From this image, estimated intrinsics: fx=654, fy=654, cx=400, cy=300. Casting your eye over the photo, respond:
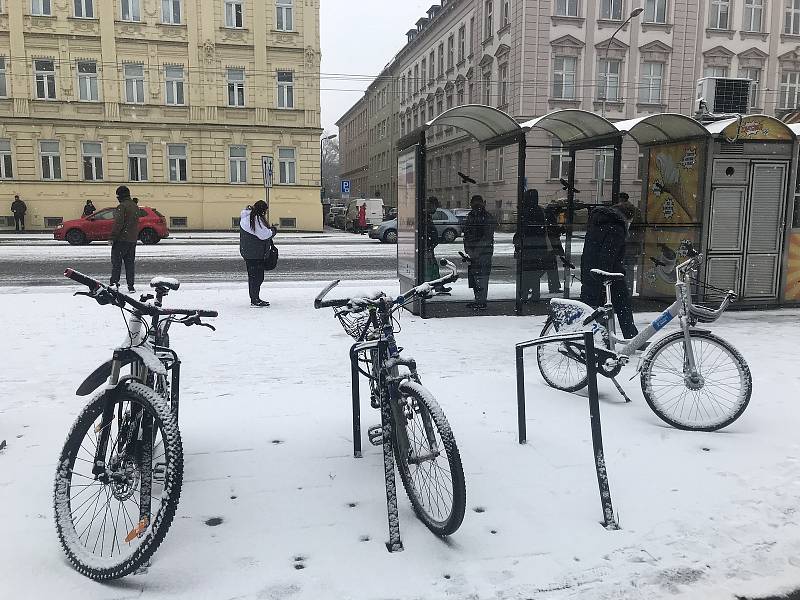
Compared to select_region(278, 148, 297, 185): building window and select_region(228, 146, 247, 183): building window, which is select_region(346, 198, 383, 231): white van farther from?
select_region(228, 146, 247, 183): building window

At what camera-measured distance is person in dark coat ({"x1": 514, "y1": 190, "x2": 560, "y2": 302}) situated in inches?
348

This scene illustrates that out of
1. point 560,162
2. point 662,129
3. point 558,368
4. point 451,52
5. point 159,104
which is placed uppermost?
point 451,52

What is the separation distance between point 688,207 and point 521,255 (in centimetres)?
235

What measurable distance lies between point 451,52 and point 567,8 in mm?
12824

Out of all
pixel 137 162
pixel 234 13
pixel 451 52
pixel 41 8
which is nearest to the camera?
pixel 41 8

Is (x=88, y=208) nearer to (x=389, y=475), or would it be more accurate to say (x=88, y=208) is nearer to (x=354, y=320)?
(x=354, y=320)

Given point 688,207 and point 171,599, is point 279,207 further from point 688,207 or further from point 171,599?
point 171,599

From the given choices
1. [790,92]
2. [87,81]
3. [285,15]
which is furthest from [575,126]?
[790,92]

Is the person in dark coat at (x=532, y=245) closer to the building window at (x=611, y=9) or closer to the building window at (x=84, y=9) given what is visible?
the building window at (x=611, y=9)

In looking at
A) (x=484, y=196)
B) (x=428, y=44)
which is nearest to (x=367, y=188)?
(x=428, y=44)

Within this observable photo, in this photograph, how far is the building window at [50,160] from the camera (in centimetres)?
2977

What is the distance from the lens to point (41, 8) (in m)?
29.3

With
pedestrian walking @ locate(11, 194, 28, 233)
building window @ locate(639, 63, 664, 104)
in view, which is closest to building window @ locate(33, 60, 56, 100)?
pedestrian walking @ locate(11, 194, 28, 233)

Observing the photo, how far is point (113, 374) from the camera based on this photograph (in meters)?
2.82
